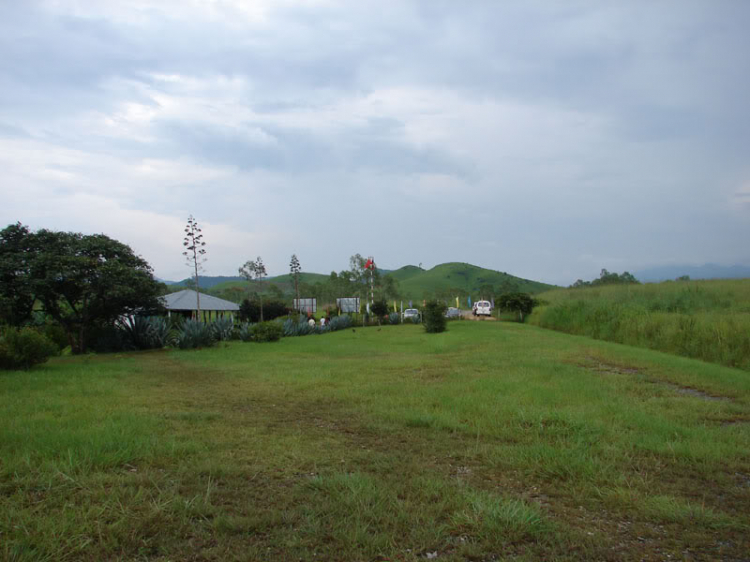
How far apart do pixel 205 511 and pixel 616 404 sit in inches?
201

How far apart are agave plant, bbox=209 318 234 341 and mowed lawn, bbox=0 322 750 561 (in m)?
10.2

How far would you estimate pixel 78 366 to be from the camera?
10461 millimetres

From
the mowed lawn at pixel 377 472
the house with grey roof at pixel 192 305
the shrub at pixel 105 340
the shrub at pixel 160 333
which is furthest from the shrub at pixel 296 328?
the mowed lawn at pixel 377 472

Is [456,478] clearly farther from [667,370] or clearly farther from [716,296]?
[716,296]

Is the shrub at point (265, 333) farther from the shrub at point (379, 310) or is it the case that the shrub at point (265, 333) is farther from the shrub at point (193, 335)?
the shrub at point (379, 310)

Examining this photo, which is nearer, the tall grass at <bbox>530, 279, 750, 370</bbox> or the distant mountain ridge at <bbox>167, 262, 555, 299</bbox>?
the tall grass at <bbox>530, 279, 750, 370</bbox>

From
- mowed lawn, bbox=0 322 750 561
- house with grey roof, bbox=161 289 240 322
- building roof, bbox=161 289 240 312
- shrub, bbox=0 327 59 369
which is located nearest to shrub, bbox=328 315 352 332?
house with grey roof, bbox=161 289 240 322

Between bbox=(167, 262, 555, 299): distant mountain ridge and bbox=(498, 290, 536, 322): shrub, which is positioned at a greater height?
bbox=(167, 262, 555, 299): distant mountain ridge

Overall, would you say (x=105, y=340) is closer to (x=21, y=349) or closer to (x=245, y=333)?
(x=245, y=333)

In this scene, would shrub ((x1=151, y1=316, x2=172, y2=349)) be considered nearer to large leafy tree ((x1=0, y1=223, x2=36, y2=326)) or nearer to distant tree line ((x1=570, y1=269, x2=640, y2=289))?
large leafy tree ((x1=0, y1=223, x2=36, y2=326))

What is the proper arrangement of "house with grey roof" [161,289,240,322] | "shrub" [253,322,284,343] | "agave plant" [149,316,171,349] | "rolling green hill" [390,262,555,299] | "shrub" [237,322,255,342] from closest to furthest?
"agave plant" [149,316,171,349] < "shrub" [253,322,284,343] < "shrub" [237,322,255,342] < "house with grey roof" [161,289,240,322] < "rolling green hill" [390,262,555,299]

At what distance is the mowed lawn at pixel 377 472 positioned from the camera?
272 centimetres

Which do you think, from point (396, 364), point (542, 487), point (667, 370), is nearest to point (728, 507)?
point (542, 487)

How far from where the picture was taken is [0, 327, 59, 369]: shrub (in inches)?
367
